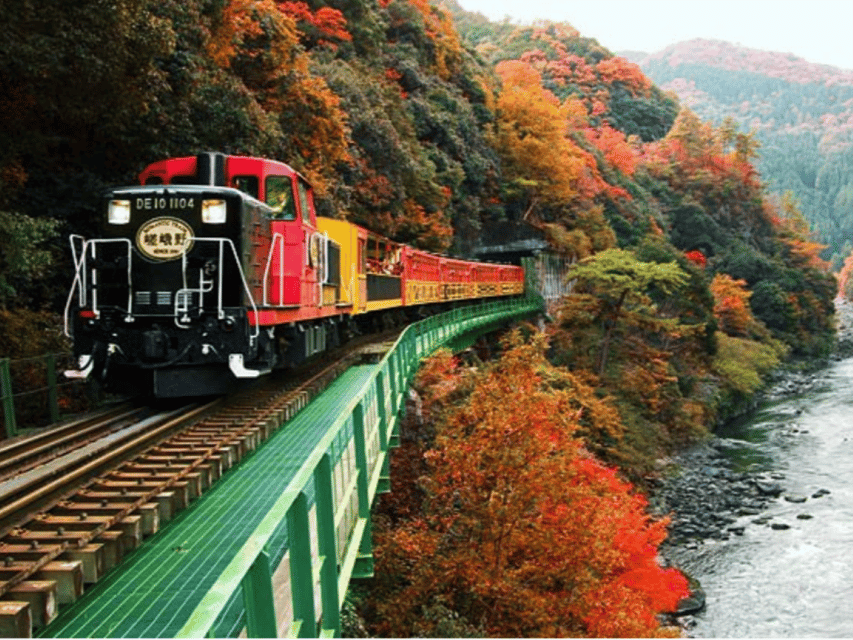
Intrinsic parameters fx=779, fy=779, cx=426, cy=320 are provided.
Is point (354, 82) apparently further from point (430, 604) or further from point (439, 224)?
point (430, 604)

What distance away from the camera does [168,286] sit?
10883 millimetres

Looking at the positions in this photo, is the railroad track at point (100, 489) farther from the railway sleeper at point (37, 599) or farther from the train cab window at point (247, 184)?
the train cab window at point (247, 184)

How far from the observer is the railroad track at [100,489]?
496 centimetres

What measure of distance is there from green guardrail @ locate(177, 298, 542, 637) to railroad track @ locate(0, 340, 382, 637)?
1.17 m

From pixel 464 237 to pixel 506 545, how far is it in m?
34.9

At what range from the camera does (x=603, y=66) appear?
9406 cm

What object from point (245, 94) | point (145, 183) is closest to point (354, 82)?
point (245, 94)

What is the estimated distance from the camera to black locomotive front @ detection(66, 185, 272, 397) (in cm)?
1070

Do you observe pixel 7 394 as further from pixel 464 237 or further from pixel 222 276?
pixel 464 237

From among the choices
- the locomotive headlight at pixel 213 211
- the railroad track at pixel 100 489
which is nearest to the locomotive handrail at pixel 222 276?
the locomotive headlight at pixel 213 211

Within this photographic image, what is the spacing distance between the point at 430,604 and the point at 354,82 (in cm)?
2417

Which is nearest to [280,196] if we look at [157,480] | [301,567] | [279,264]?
[279,264]

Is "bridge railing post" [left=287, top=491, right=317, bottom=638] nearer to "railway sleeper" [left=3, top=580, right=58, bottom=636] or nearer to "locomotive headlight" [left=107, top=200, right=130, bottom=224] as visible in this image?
"railway sleeper" [left=3, top=580, right=58, bottom=636]

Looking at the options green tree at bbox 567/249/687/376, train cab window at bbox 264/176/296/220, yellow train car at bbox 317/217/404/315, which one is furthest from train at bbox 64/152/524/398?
green tree at bbox 567/249/687/376
